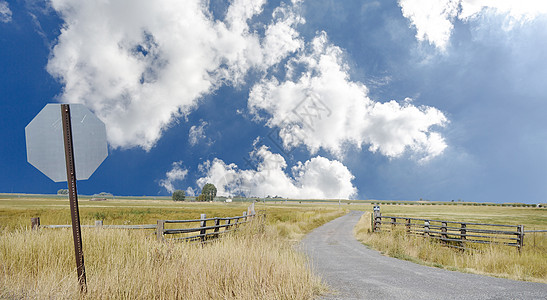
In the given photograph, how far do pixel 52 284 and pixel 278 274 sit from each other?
385cm

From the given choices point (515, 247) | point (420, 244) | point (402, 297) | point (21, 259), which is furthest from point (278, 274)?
point (515, 247)

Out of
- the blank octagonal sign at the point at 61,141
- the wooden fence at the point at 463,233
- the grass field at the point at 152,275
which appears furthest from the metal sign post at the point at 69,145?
the wooden fence at the point at 463,233

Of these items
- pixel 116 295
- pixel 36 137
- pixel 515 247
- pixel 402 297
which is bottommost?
pixel 515 247

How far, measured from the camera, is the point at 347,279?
339 inches

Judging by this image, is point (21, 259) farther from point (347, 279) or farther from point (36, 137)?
point (347, 279)

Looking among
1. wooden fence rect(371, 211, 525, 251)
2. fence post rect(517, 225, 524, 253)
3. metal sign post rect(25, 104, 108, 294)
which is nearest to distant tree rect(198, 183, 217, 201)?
wooden fence rect(371, 211, 525, 251)

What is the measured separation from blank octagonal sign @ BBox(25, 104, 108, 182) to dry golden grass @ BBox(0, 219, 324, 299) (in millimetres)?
1859

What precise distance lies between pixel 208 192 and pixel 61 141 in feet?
644

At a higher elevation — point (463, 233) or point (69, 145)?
point (69, 145)

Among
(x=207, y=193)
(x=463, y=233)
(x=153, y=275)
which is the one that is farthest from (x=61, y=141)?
(x=207, y=193)

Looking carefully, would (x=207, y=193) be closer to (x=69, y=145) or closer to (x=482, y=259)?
(x=482, y=259)

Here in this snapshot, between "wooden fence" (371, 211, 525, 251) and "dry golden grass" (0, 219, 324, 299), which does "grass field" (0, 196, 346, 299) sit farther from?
"wooden fence" (371, 211, 525, 251)

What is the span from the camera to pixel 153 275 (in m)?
5.75

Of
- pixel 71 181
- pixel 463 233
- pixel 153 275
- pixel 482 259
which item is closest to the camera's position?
pixel 71 181
